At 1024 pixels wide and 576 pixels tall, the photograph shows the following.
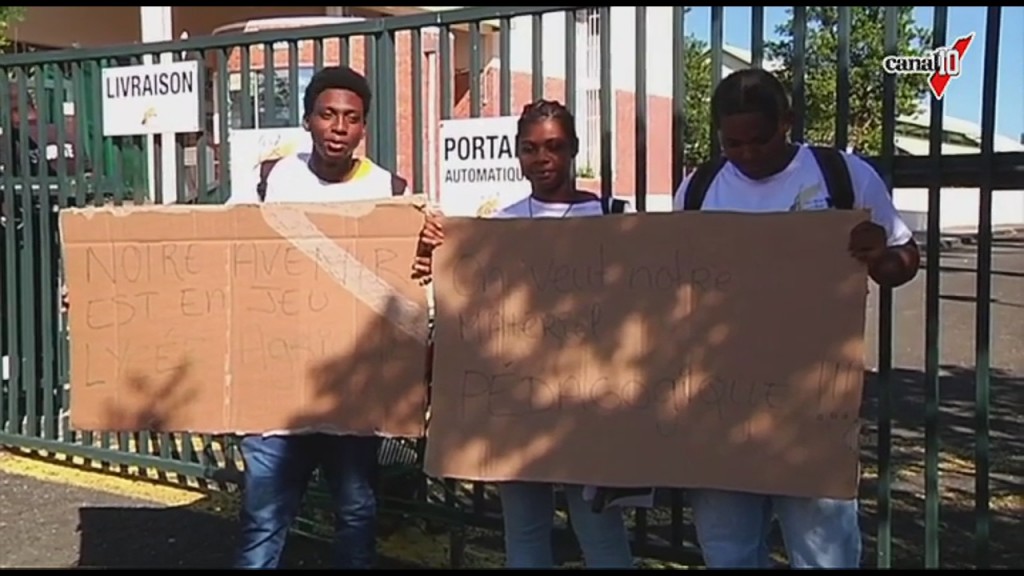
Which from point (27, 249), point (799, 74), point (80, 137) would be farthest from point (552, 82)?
point (27, 249)

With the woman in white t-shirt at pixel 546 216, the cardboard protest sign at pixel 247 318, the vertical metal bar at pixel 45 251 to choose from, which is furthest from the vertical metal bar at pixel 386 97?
the vertical metal bar at pixel 45 251

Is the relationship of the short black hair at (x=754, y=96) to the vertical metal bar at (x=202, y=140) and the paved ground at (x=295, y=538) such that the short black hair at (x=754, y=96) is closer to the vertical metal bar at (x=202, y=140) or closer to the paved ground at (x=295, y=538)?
the paved ground at (x=295, y=538)

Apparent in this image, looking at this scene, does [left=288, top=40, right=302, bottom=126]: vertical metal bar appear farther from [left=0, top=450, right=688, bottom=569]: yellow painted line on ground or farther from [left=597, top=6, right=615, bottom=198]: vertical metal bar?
[left=0, top=450, right=688, bottom=569]: yellow painted line on ground

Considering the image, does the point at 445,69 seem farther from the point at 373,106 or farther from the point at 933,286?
the point at 933,286

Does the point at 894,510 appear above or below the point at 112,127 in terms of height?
below

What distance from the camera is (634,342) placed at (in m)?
2.92

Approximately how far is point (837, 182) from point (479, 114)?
1798 mm

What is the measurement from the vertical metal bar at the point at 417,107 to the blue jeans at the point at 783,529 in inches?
77.0

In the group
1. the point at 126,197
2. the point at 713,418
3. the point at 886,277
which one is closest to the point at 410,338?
the point at 713,418

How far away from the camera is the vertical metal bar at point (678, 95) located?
12.2 ft

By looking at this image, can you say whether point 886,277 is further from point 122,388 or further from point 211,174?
point 211,174

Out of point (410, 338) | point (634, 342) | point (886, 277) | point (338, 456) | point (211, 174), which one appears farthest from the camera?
point (211, 174)

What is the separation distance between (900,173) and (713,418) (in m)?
1.17

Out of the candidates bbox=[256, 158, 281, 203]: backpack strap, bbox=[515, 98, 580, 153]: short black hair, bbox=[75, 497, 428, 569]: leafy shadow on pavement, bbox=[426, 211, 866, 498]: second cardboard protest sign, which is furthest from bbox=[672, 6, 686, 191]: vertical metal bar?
bbox=[75, 497, 428, 569]: leafy shadow on pavement
